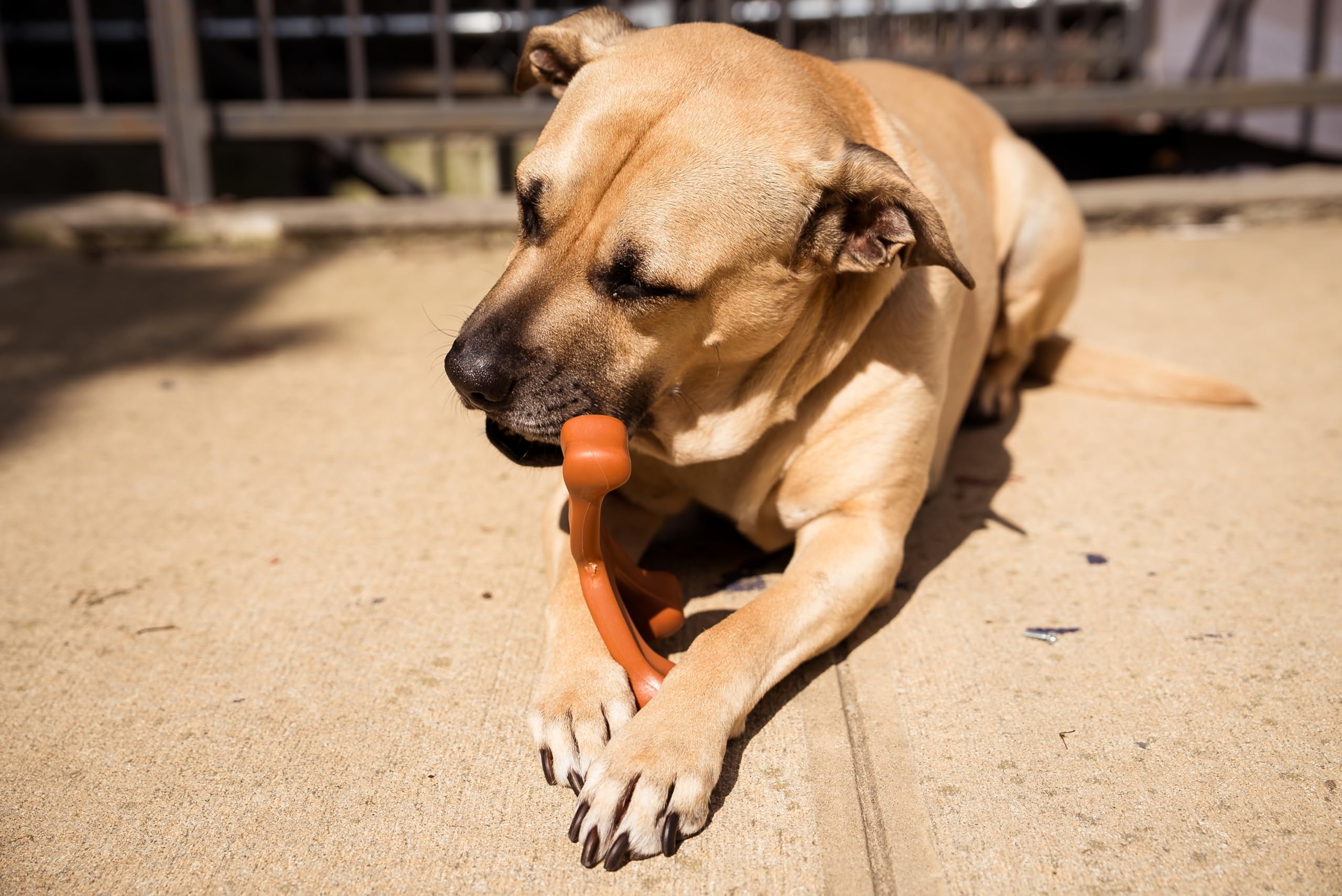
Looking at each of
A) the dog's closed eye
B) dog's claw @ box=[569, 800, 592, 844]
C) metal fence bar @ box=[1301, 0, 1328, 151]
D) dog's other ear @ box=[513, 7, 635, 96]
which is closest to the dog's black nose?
the dog's closed eye

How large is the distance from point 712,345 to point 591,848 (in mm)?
961

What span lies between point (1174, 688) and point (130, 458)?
277 cm

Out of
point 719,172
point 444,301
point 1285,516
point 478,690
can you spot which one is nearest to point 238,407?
point 444,301

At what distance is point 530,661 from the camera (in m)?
2.10

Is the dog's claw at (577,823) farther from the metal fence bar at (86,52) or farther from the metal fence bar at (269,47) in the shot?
the metal fence bar at (86,52)

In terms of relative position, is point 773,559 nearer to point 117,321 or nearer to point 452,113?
point 117,321

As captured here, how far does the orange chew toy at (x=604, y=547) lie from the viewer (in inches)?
71.4

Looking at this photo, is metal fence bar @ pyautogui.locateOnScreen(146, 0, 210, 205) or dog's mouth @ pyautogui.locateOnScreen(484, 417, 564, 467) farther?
metal fence bar @ pyautogui.locateOnScreen(146, 0, 210, 205)

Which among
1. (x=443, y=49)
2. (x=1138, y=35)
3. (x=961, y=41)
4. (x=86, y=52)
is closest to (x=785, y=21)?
(x=961, y=41)

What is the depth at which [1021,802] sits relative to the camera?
1696 mm

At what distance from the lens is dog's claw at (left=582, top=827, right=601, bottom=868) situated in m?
1.57

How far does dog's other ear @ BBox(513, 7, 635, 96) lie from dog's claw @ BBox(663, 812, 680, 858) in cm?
160

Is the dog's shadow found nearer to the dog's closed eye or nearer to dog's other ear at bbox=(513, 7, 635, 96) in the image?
the dog's closed eye

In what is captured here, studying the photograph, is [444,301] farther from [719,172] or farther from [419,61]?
[419,61]
